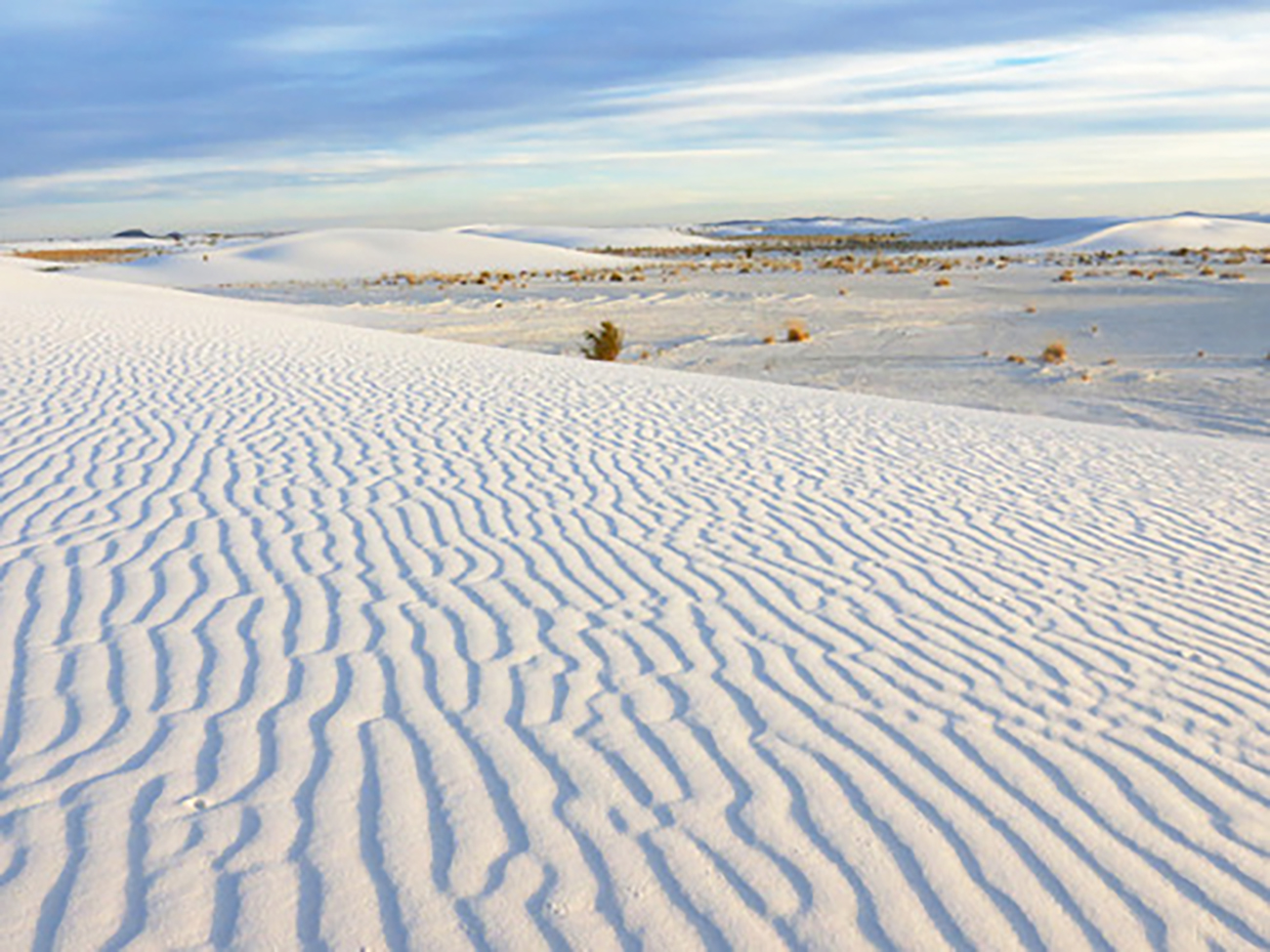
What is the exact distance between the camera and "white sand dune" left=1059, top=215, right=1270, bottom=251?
71.6 meters

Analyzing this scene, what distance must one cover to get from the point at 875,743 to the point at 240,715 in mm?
1927

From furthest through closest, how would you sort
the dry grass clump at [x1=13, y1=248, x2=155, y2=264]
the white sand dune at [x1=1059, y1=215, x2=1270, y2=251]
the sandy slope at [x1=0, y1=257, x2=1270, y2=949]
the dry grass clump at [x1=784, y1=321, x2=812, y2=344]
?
1. the dry grass clump at [x1=13, y1=248, x2=155, y2=264]
2. the white sand dune at [x1=1059, y1=215, x2=1270, y2=251]
3. the dry grass clump at [x1=784, y1=321, x2=812, y2=344]
4. the sandy slope at [x1=0, y1=257, x2=1270, y2=949]

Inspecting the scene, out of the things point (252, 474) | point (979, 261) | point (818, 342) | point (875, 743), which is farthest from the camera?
point (979, 261)

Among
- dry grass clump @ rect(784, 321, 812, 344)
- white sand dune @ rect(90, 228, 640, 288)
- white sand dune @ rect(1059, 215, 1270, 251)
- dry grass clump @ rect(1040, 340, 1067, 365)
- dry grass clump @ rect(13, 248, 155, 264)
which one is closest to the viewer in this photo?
dry grass clump @ rect(1040, 340, 1067, 365)

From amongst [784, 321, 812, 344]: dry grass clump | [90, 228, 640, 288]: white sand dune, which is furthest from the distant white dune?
[784, 321, 812, 344]: dry grass clump

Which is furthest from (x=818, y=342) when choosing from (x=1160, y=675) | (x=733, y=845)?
(x=733, y=845)

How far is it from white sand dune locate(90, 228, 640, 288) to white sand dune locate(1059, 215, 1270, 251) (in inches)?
1279

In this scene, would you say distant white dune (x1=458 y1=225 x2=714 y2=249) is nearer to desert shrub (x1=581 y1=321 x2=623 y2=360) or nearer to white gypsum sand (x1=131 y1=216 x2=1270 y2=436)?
white gypsum sand (x1=131 y1=216 x2=1270 y2=436)

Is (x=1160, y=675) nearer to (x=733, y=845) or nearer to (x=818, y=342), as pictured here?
(x=733, y=845)

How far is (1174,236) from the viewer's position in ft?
259

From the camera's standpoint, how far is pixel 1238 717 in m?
3.75

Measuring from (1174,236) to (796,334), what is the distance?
69896 millimetres

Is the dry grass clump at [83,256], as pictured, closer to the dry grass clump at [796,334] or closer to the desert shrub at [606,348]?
the dry grass clump at [796,334]

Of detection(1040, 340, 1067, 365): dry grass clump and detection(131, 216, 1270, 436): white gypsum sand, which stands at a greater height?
detection(1040, 340, 1067, 365): dry grass clump
